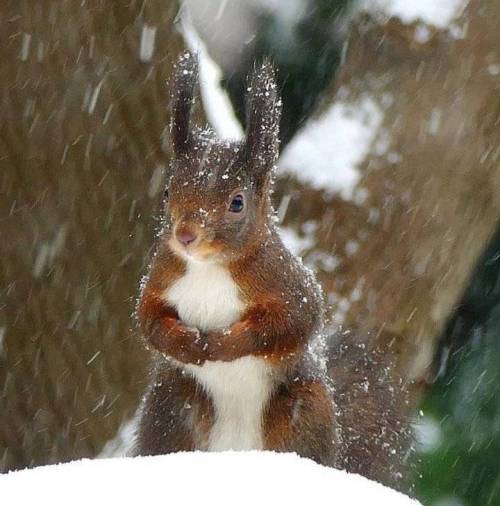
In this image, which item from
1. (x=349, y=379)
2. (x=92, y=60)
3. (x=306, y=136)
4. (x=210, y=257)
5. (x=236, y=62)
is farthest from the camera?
(x=236, y=62)

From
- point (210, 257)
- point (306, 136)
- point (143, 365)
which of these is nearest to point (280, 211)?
point (306, 136)

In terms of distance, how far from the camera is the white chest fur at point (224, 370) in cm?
179

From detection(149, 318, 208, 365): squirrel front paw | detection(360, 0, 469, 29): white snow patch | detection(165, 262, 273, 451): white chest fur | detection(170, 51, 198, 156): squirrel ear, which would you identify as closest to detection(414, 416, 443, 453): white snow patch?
A: detection(360, 0, 469, 29): white snow patch

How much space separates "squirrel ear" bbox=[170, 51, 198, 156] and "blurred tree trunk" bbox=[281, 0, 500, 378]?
136 cm

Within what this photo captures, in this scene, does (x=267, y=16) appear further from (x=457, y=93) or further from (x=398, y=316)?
(x=398, y=316)

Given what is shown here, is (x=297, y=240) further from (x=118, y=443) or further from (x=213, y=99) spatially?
(x=118, y=443)

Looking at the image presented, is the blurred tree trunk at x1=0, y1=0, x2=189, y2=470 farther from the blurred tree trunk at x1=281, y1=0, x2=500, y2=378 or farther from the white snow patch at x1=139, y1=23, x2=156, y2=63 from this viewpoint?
the blurred tree trunk at x1=281, y1=0, x2=500, y2=378

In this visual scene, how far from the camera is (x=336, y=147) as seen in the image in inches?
126

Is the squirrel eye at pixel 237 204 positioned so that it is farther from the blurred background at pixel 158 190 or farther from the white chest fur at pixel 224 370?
the blurred background at pixel 158 190

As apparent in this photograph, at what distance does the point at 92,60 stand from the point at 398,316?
3.84 ft

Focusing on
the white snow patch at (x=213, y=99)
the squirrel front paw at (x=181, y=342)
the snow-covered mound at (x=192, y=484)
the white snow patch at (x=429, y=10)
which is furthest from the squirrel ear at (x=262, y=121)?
the white snow patch at (x=429, y=10)

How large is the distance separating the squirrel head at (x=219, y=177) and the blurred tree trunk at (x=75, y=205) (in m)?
1.32

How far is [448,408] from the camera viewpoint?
11.2 feet

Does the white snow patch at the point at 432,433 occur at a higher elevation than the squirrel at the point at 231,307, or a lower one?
lower
